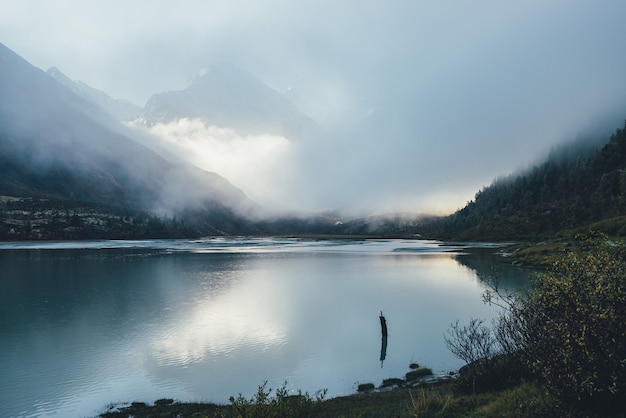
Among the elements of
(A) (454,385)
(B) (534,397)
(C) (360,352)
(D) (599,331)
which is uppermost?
(D) (599,331)

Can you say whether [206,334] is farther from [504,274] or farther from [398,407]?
[504,274]

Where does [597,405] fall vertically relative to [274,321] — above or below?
above

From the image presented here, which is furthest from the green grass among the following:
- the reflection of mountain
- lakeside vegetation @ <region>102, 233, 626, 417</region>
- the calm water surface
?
the reflection of mountain

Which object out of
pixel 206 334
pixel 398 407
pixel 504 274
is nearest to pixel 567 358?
pixel 398 407

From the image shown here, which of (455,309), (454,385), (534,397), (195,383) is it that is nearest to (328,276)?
(455,309)

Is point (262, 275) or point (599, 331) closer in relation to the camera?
point (599, 331)

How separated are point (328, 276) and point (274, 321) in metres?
45.3

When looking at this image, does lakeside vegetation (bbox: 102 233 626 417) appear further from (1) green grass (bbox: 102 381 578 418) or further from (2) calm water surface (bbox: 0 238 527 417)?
(2) calm water surface (bbox: 0 238 527 417)

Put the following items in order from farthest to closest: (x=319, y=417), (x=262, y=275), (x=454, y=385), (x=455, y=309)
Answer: (x=262, y=275), (x=455, y=309), (x=454, y=385), (x=319, y=417)

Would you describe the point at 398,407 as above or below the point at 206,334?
above

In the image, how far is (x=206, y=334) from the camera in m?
45.1

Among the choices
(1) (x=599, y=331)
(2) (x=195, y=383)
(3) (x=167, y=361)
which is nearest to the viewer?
(1) (x=599, y=331)

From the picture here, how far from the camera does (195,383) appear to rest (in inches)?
1206

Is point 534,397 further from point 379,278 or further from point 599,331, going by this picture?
point 379,278
